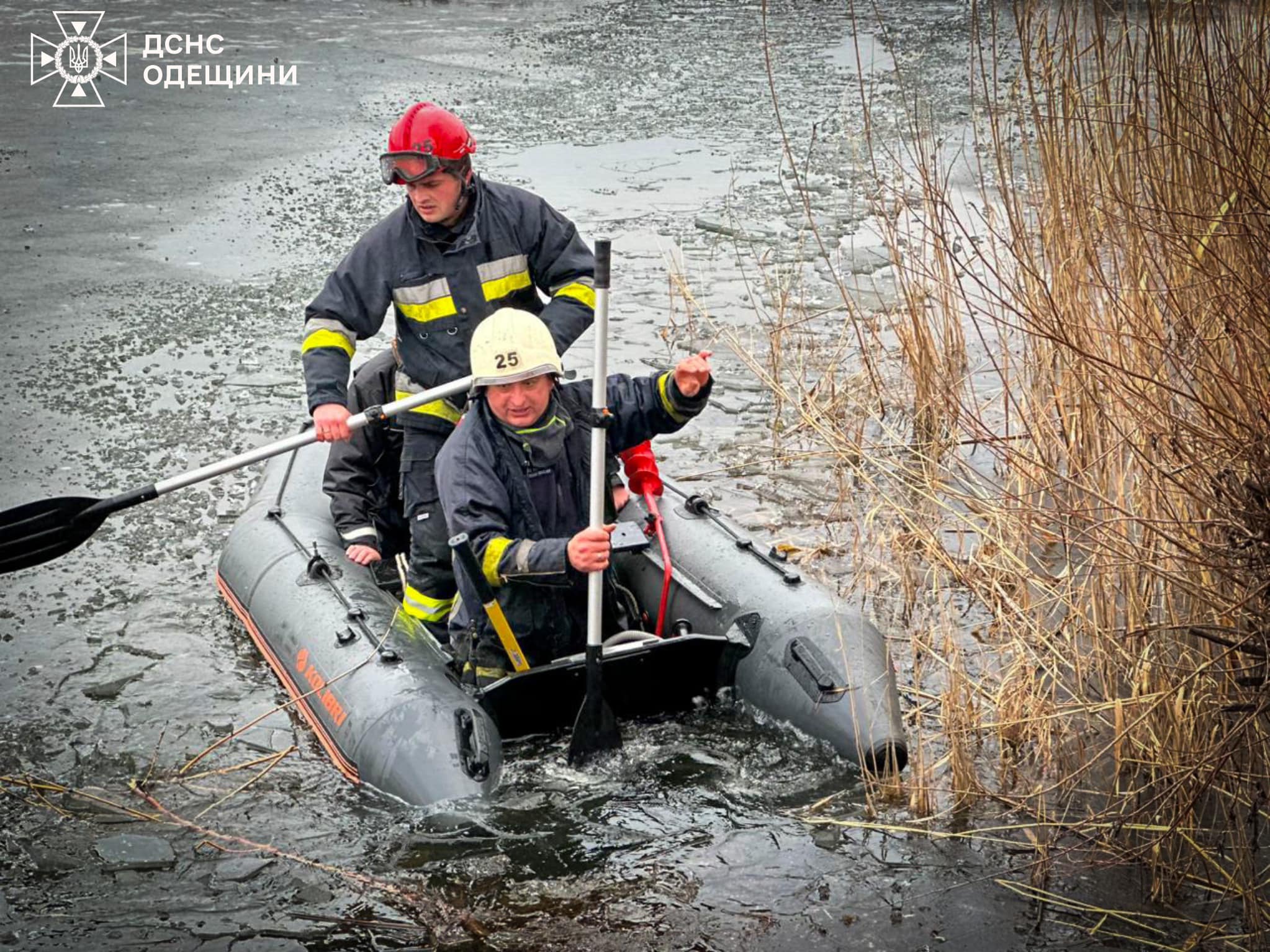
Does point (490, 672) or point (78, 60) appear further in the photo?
point (78, 60)

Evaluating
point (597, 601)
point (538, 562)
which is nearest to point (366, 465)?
point (538, 562)

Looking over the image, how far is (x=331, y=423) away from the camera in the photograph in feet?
17.5

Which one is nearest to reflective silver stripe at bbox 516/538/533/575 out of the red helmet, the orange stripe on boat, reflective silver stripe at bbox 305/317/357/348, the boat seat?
the boat seat

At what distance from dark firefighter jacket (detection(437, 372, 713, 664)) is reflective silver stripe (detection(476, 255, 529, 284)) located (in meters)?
0.61

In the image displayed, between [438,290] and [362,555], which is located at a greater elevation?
[438,290]

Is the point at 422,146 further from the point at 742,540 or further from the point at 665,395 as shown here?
the point at 742,540

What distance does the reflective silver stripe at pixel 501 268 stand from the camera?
5.59m

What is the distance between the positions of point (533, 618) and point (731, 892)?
3.76ft

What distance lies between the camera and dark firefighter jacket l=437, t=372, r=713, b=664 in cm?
483

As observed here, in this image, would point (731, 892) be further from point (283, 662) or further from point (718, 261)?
point (718, 261)

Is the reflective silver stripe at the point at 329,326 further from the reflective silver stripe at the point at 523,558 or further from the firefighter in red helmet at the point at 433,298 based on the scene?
the reflective silver stripe at the point at 523,558

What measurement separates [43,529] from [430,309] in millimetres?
1553

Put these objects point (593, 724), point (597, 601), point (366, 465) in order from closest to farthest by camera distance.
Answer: point (597, 601), point (593, 724), point (366, 465)

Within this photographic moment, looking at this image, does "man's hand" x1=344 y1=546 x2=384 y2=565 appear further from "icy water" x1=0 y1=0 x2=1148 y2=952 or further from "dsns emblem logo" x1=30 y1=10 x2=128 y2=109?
"dsns emblem logo" x1=30 y1=10 x2=128 y2=109
